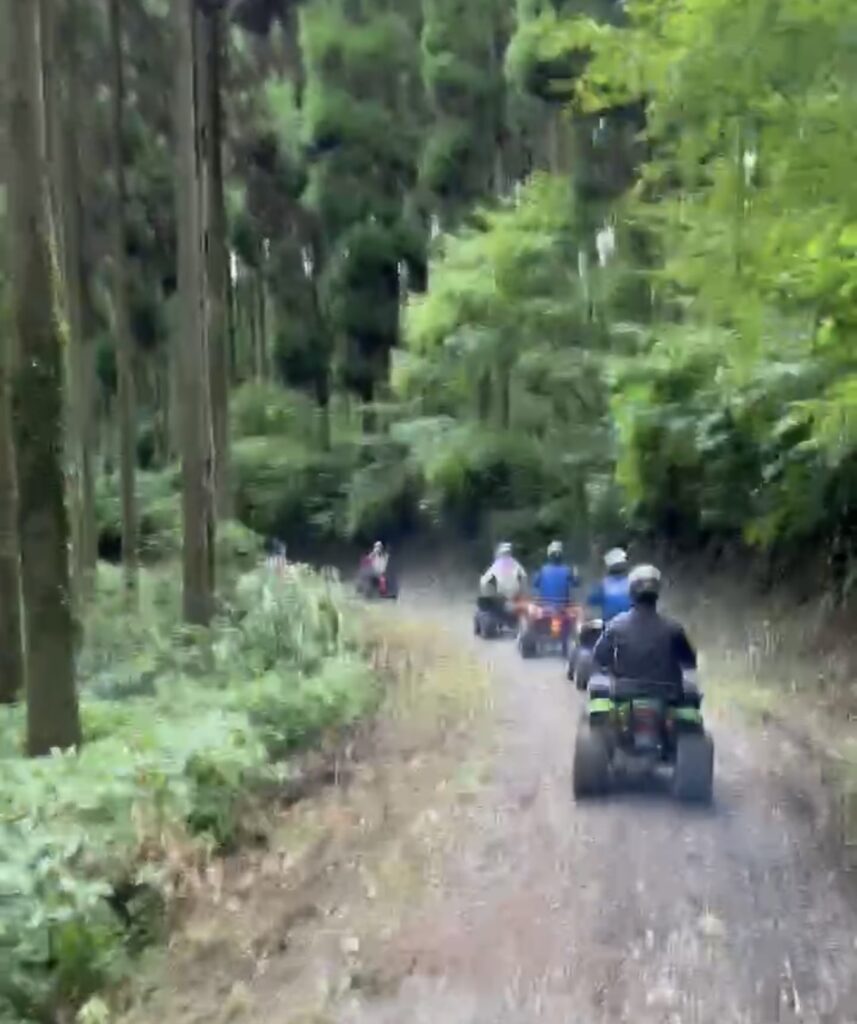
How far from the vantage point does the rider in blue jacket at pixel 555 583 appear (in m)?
19.5

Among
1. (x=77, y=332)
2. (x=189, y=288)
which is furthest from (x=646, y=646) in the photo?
(x=77, y=332)

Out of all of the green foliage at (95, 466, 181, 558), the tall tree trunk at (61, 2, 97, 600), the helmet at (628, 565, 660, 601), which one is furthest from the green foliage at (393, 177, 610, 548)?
the helmet at (628, 565, 660, 601)

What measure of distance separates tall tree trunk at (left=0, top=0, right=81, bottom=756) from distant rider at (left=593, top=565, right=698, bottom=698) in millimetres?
4004

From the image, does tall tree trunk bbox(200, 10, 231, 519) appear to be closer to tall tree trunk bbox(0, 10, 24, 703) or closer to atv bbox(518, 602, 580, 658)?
tall tree trunk bbox(0, 10, 24, 703)

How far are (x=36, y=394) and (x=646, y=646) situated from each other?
4681 millimetres

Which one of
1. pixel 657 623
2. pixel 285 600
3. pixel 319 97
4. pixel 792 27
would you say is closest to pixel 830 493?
pixel 285 600

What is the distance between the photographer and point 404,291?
40.8 meters

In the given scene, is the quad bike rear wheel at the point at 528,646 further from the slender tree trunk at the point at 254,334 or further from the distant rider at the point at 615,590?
the slender tree trunk at the point at 254,334

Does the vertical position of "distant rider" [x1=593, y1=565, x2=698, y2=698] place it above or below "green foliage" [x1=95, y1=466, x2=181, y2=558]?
above

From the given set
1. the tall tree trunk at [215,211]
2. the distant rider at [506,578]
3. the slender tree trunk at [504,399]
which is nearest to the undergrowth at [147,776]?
the distant rider at [506,578]

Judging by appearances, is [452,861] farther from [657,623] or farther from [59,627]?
[59,627]

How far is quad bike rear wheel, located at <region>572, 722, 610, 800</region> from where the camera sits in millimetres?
9859

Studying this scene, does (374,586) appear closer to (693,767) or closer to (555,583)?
(555,583)

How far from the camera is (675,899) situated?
7.74m
